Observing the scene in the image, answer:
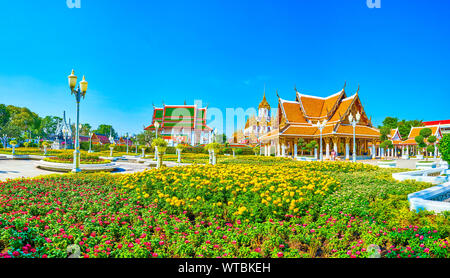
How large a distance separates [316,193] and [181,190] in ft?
10.9

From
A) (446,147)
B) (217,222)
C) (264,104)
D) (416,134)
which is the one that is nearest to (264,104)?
(264,104)

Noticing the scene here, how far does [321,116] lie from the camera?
120ft

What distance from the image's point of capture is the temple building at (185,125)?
2109 inches

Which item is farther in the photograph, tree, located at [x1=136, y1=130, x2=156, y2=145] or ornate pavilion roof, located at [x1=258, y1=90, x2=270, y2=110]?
ornate pavilion roof, located at [x1=258, y1=90, x2=270, y2=110]

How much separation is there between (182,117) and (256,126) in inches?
1137

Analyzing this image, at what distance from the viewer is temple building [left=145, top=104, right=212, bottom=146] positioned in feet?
176

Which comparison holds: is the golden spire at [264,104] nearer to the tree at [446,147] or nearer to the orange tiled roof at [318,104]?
the orange tiled roof at [318,104]

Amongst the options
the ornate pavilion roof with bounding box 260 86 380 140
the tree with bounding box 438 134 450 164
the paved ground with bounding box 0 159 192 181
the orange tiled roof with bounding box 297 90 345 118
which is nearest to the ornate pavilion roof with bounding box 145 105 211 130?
the ornate pavilion roof with bounding box 260 86 380 140

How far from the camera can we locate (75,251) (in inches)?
112

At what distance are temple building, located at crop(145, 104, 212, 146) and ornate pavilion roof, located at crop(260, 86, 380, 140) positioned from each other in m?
19.3

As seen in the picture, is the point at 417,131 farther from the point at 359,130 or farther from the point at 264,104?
the point at 264,104

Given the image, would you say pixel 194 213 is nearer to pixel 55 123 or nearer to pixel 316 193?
pixel 316 193

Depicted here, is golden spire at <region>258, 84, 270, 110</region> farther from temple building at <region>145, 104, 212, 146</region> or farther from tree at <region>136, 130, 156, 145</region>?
tree at <region>136, 130, 156, 145</region>
